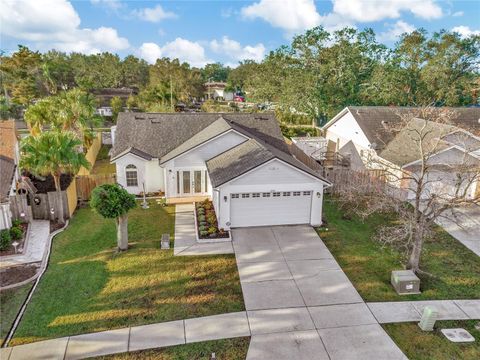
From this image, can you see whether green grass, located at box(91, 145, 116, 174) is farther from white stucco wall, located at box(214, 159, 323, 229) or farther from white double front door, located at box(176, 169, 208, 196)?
white stucco wall, located at box(214, 159, 323, 229)

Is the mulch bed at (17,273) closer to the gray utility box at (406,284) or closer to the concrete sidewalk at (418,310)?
the concrete sidewalk at (418,310)

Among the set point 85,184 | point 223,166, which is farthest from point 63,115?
point 223,166

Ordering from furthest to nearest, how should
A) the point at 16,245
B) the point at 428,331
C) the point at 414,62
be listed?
the point at 414,62, the point at 16,245, the point at 428,331

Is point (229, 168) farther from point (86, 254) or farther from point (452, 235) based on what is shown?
point (452, 235)

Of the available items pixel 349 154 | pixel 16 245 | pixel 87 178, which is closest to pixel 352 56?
pixel 349 154

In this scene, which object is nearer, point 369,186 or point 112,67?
point 369,186

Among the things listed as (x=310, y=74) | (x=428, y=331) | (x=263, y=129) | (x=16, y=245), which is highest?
(x=310, y=74)

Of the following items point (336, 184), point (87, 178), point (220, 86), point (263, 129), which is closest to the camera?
point (87, 178)

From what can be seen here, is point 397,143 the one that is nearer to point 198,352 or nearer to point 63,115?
point 198,352
